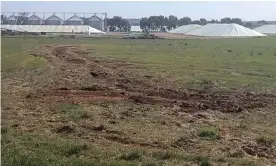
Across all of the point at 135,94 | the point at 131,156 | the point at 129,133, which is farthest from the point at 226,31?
the point at 131,156

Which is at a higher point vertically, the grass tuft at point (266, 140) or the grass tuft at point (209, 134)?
the grass tuft at point (209, 134)

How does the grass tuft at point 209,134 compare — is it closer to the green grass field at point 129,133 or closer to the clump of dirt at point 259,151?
the green grass field at point 129,133

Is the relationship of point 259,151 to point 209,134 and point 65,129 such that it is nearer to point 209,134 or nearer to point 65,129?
point 209,134

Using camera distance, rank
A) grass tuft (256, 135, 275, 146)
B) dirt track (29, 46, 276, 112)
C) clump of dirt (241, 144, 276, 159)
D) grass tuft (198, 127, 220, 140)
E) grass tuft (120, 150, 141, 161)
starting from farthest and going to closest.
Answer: dirt track (29, 46, 276, 112) < grass tuft (198, 127, 220, 140) < grass tuft (256, 135, 275, 146) < clump of dirt (241, 144, 276, 159) < grass tuft (120, 150, 141, 161)

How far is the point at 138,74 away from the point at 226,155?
675 inches

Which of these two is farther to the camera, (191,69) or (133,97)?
(191,69)

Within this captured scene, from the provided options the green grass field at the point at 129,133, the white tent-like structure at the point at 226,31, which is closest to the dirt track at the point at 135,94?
the green grass field at the point at 129,133

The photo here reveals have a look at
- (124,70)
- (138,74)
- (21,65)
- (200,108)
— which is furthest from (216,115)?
(21,65)

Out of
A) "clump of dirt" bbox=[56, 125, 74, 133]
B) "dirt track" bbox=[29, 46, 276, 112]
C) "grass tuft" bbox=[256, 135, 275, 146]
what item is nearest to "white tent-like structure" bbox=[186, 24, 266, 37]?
"dirt track" bbox=[29, 46, 276, 112]

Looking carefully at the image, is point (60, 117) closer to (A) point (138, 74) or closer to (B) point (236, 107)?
(B) point (236, 107)

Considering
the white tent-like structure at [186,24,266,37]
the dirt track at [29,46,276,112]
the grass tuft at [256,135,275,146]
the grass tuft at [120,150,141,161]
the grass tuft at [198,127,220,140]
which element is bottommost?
the white tent-like structure at [186,24,266,37]

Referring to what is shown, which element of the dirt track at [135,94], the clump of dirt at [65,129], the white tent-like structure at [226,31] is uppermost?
the clump of dirt at [65,129]

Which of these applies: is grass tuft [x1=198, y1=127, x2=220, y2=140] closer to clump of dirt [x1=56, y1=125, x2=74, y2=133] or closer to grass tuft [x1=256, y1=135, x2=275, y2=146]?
grass tuft [x1=256, y1=135, x2=275, y2=146]

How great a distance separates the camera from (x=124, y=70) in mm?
30984
